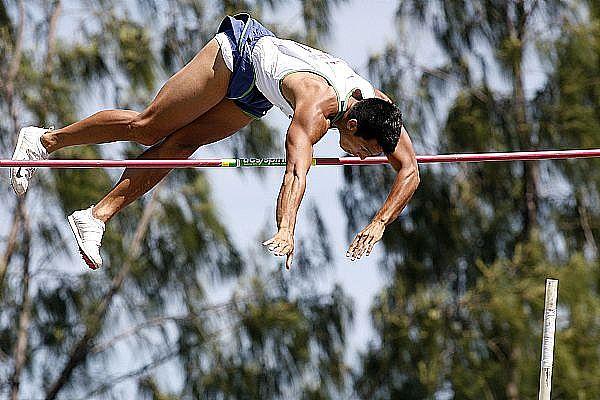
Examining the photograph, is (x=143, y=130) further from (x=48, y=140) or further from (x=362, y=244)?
(x=362, y=244)

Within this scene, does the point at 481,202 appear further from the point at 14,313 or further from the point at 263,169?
the point at 14,313

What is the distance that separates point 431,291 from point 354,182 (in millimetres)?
1099

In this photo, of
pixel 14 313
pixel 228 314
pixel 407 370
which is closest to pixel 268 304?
pixel 228 314

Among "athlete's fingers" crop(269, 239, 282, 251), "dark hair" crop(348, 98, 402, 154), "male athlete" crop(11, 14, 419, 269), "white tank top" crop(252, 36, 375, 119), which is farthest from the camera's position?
"white tank top" crop(252, 36, 375, 119)

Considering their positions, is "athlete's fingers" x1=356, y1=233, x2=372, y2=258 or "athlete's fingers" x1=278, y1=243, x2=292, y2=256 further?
"athlete's fingers" x1=356, y1=233, x2=372, y2=258

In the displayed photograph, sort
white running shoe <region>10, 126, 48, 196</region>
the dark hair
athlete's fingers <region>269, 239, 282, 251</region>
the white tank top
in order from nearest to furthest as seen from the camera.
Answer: athlete's fingers <region>269, 239, 282, 251</region>, the dark hair, the white tank top, white running shoe <region>10, 126, 48, 196</region>

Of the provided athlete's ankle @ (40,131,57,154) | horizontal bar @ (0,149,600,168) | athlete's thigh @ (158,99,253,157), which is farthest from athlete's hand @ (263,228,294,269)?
athlete's ankle @ (40,131,57,154)

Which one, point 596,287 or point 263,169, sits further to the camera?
point 263,169

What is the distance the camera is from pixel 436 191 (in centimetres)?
1316

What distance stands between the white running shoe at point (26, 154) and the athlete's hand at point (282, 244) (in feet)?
5.34

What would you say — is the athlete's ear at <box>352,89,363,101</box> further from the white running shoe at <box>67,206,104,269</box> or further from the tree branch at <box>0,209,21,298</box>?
the tree branch at <box>0,209,21,298</box>

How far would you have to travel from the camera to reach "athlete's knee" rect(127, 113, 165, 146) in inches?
260

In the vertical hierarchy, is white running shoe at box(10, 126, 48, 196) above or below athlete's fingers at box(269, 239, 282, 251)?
above

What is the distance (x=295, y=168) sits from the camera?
579 cm
